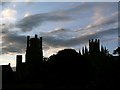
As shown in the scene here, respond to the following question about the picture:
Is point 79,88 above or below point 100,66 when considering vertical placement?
below

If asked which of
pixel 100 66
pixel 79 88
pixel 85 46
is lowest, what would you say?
pixel 79 88

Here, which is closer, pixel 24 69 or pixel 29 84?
pixel 29 84

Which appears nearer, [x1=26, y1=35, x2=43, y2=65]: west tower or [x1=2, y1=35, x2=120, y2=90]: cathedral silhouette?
[x1=2, y1=35, x2=120, y2=90]: cathedral silhouette

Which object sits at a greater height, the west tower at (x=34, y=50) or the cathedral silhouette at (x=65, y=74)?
the west tower at (x=34, y=50)

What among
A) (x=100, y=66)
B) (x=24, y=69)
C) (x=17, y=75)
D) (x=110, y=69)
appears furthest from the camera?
(x=24, y=69)

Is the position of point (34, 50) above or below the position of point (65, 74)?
above

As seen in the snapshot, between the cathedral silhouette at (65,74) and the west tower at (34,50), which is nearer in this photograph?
the cathedral silhouette at (65,74)

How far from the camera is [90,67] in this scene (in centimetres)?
7256

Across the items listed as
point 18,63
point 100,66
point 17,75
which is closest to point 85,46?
point 18,63

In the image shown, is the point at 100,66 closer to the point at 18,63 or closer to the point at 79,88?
the point at 79,88

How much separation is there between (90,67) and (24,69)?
28292mm

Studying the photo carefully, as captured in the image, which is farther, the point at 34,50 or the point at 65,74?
the point at 34,50

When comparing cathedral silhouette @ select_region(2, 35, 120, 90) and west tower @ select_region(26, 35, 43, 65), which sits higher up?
west tower @ select_region(26, 35, 43, 65)

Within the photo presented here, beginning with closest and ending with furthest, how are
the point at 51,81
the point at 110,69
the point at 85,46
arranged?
the point at 110,69 → the point at 51,81 → the point at 85,46
